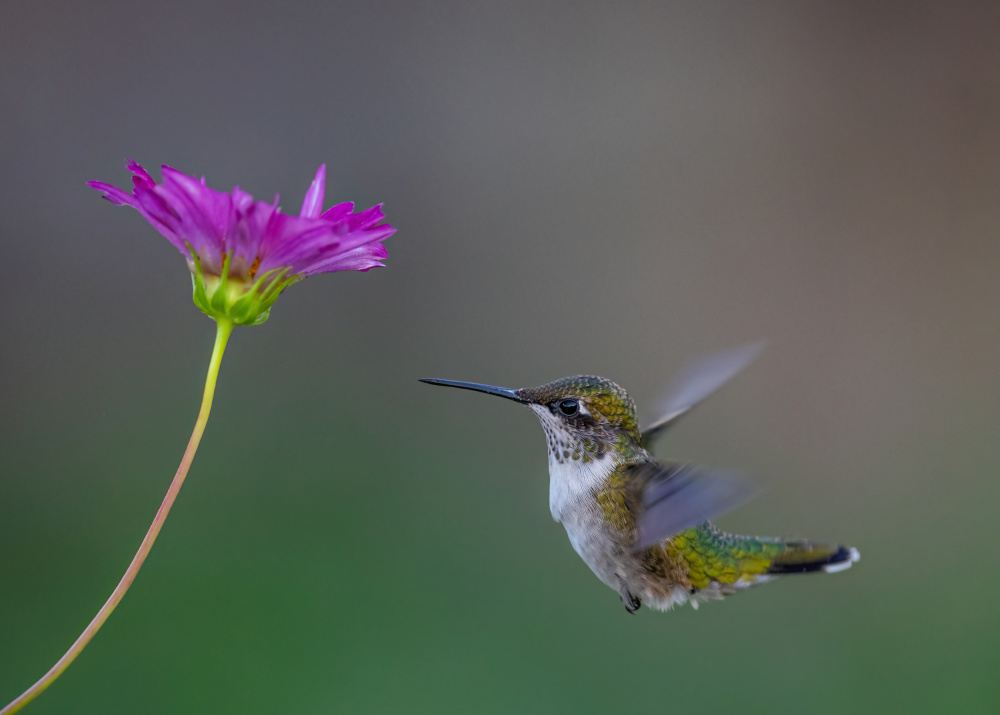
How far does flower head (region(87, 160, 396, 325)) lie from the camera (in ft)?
1.71

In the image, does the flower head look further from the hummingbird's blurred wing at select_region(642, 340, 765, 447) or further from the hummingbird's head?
the hummingbird's blurred wing at select_region(642, 340, 765, 447)

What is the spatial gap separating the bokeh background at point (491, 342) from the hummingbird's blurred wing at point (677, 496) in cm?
122

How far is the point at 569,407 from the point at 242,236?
350 mm

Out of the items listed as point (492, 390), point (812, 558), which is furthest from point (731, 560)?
point (492, 390)

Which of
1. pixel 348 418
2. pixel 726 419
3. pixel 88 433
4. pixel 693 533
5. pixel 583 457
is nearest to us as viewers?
pixel 583 457

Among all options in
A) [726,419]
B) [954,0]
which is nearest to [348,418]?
[726,419]

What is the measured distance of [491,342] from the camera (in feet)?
8.87

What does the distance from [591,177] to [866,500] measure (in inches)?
51.2

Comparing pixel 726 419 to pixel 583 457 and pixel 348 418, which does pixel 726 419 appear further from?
pixel 583 457

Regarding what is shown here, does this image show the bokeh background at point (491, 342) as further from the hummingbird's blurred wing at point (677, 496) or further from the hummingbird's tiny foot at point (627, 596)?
the hummingbird's blurred wing at point (677, 496)

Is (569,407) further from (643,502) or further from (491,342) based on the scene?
(491,342)

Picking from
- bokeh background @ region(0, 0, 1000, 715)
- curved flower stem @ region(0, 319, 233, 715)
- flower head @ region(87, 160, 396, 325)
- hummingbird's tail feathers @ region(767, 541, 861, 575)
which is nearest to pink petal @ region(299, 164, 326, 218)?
flower head @ region(87, 160, 396, 325)

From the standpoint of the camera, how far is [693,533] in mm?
906

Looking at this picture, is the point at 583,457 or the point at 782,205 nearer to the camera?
the point at 583,457
